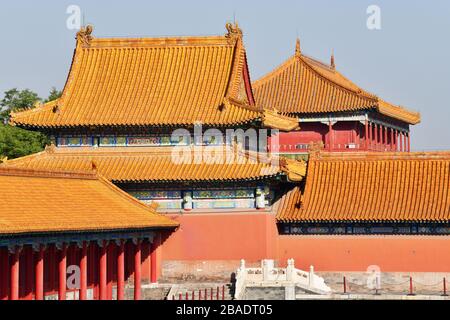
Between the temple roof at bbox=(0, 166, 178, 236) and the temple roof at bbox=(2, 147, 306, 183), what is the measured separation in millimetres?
1744

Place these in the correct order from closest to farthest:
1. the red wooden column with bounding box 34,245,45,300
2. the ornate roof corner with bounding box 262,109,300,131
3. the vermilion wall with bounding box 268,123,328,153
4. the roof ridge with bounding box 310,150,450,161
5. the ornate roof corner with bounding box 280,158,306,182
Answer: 1. the red wooden column with bounding box 34,245,45,300
2. the ornate roof corner with bounding box 280,158,306,182
3. the ornate roof corner with bounding box 262,109,300,131
4. the roof ridge with bounding box 310,150,450,161
5. the vermilion wall with bounding box 268,123,328,153

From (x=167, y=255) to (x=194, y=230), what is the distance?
4.70ft

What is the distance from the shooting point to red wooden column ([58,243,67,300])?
3734 cm

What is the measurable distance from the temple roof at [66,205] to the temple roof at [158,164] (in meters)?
1.74

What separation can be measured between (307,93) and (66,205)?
2812cm

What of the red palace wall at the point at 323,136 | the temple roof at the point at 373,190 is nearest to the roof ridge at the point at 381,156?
the temple roof at the point at 373,190

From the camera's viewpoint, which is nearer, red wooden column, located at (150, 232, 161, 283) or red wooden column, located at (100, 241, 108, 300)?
red wooden column, located at (100, 241, 108, 300)

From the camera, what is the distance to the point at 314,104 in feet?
211

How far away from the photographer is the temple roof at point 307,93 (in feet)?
208

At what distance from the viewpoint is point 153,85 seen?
49219 millimetres

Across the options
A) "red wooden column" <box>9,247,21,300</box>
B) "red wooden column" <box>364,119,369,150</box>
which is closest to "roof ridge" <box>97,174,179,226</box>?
"red wooden column" <box>9,247,21,300</box>

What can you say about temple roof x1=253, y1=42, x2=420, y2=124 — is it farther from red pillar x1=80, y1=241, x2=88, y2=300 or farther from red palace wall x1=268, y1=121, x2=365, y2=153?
red pillar x1=80, y1=241, x2=88, y2=300
